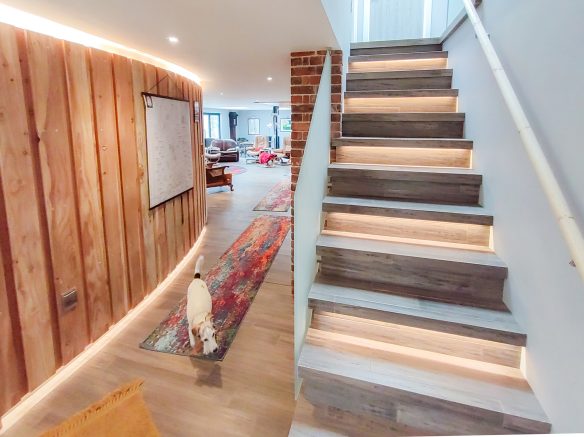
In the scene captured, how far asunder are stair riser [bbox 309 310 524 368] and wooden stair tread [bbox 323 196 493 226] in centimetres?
65

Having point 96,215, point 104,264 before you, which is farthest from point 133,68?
point 104,264

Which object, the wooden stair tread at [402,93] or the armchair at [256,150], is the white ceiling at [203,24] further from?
the armchair at [256,150]

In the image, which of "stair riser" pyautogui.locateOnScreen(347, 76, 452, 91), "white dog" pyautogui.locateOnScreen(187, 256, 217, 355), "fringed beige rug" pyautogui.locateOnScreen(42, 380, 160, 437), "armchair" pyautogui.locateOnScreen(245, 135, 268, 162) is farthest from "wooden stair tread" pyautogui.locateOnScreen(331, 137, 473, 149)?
"armchair" pyautogui.locateOnScreen(245, 135, 268, 162)

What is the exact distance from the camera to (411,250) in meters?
1.90

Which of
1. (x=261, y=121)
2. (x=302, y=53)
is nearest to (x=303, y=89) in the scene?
(x=302, y=53)

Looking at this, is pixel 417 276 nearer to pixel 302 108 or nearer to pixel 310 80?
pixel 302 108

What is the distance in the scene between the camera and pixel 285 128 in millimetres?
17969

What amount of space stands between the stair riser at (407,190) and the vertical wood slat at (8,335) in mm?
1907

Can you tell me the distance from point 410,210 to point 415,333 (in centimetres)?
72

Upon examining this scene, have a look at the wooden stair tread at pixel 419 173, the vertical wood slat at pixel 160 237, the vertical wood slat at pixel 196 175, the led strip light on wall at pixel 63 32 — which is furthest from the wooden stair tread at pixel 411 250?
the vertical wood slat at pixel 196 175

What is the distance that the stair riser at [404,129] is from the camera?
8.49 feet

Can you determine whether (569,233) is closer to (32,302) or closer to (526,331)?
(526,331)

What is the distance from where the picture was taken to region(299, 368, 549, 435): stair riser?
135 centimetres

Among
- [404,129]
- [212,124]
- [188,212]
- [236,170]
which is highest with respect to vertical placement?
[212,124]
